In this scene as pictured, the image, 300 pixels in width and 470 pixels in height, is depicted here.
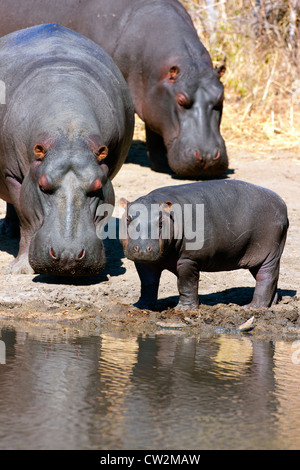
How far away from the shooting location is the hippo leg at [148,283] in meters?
4.98

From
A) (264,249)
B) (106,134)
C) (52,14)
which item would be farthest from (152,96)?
(264,249)

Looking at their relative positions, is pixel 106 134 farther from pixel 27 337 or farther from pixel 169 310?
pixel 27 337

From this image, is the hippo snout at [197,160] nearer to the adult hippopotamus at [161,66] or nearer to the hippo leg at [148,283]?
the adult hippopotamus at [161,66]

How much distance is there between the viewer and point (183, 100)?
877cm

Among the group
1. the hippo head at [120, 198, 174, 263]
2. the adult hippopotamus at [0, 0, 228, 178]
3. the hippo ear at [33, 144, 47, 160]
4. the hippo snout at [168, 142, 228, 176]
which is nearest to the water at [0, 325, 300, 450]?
the hippo head at [120, 198, 174, 263]

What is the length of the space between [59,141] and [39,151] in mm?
149

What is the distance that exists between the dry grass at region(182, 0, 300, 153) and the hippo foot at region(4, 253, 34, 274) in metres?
5.23

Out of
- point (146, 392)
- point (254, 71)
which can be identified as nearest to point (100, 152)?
point (146, 392)

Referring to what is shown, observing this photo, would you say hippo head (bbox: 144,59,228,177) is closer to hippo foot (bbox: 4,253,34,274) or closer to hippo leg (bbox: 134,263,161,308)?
hippo foot (bbox: 4,253,34,274)

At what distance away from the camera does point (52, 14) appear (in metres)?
9.34

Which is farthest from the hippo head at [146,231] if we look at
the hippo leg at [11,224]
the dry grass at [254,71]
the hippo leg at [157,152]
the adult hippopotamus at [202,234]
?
the dry grass at [254,71]

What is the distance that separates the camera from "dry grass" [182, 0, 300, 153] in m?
11.0

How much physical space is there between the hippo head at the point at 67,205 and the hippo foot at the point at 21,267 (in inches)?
24.2

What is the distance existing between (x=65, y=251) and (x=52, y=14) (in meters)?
5.08
